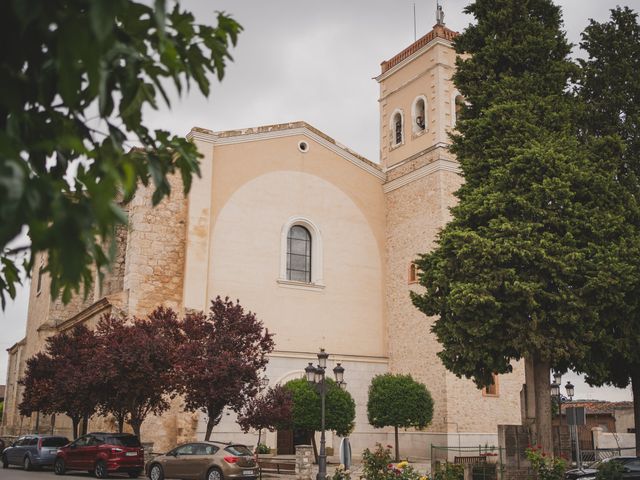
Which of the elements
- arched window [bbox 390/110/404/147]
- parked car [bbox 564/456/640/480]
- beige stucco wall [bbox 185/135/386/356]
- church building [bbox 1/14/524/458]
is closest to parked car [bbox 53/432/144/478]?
church building [bbox 1/14/524/458]

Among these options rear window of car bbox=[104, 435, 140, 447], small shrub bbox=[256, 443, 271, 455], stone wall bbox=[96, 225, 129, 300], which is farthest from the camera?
stone wall bbox=[96, 225, 129, 300]

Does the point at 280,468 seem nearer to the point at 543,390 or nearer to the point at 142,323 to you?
the point at 142,323

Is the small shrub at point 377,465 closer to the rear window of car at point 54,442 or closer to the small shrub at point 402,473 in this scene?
the small shrub at point 402,473

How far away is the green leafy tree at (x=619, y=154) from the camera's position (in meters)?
16.8

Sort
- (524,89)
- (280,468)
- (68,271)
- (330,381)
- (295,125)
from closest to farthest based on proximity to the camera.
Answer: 1. (68,271)
2. (524,89)
3. (280,468)
4. (330,381)
5. (295,125)

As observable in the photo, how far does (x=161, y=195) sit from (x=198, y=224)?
2508 cm

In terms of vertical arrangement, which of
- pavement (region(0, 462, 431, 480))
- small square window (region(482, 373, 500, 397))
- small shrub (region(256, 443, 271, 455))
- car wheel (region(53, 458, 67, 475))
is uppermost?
small square window (region(482, 373, 500, 397))

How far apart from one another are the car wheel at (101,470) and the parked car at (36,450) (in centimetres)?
402

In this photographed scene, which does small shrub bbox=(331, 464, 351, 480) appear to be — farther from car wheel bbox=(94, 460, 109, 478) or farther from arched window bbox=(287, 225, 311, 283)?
arched window bbox=(287, 225, 311, 283)

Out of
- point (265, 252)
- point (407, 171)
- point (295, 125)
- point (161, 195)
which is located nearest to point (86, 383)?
point (265, 252)

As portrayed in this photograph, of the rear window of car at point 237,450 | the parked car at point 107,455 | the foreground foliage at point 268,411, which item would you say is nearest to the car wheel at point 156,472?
the parked car at point 107,455

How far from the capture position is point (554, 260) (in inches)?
647

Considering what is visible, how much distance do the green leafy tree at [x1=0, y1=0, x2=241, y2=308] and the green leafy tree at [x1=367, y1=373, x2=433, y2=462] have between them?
23.9 m

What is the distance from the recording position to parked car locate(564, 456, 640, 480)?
16.6 meters
